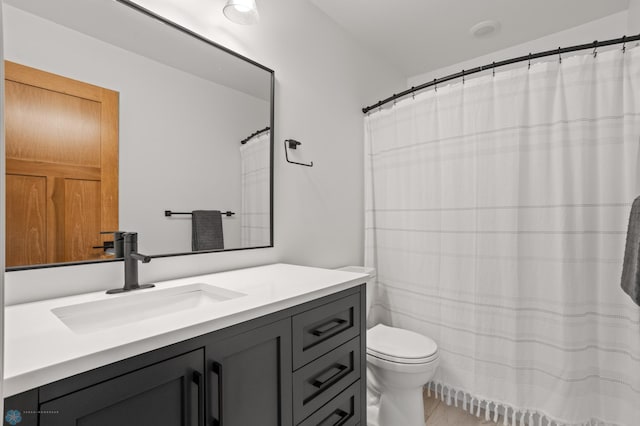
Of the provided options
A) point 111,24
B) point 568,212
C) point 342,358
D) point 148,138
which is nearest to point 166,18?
point 111,24

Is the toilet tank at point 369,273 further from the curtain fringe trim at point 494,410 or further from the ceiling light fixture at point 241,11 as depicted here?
the ceiling light fixture at point 241,11

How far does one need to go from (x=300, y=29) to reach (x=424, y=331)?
6.81ft

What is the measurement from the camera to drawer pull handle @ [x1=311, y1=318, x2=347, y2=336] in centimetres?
114

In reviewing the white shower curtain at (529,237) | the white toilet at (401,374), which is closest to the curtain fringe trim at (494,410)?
the white shower curtain at (529,237)

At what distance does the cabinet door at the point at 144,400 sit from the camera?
23.6 inches

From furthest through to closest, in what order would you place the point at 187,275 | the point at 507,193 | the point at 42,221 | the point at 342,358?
the point at 507,193 → the point at 187,275 → the point at 342,358 → the point at 42,221

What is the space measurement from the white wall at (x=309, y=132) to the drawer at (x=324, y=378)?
66cm

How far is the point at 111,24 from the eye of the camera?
1.16 m

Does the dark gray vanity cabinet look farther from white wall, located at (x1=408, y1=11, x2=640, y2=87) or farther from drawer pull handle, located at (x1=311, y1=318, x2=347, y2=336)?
white wall, located at (x1=408, y1=11, x2=640, y2=87)

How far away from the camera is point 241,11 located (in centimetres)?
142

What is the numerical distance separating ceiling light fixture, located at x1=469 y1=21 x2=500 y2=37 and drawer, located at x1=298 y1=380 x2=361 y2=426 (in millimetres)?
2469

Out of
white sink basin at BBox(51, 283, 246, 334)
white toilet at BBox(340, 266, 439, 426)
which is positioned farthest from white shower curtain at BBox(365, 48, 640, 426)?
→ white sink basin at BBox(51, 283, 246, 334)

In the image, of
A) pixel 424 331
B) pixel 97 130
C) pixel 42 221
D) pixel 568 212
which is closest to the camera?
pixel 42 221

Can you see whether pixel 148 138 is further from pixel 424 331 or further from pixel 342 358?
pixel 424 331
